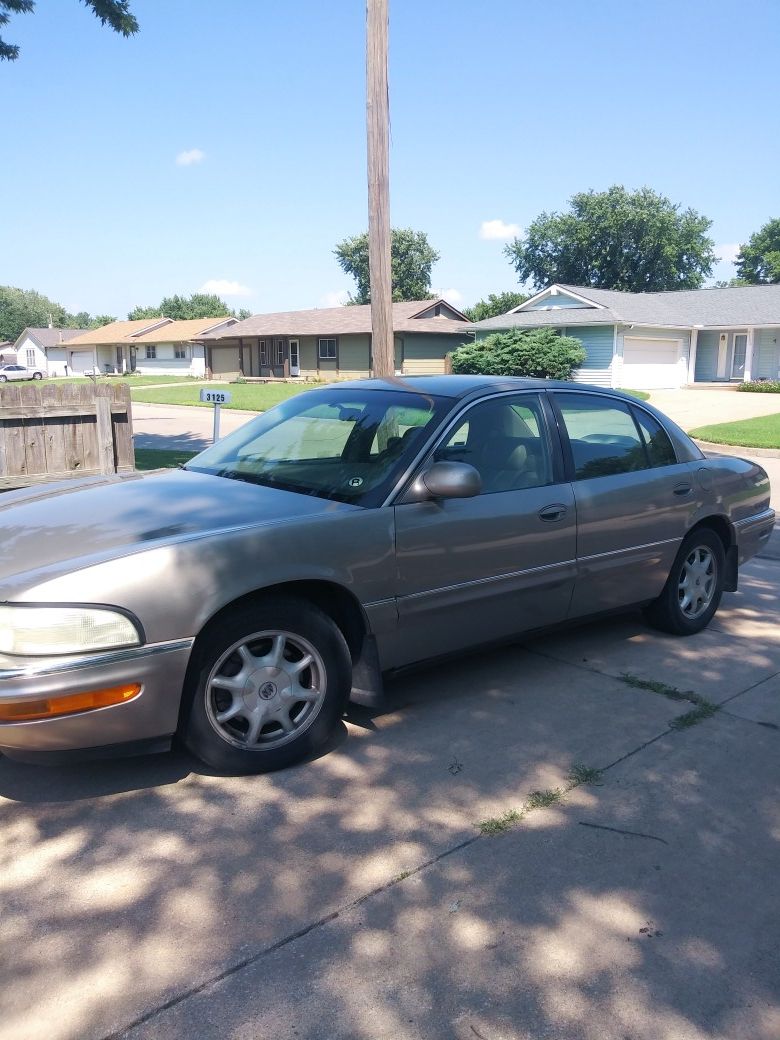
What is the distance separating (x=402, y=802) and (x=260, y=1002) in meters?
1.16

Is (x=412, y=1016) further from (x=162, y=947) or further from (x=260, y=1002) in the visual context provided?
(x=162, y=947)

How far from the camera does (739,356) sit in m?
41.8

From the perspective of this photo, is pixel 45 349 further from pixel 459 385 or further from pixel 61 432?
pixel 459 385

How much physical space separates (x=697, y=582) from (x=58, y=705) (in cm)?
400

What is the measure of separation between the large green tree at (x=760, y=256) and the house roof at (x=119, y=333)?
5025cm

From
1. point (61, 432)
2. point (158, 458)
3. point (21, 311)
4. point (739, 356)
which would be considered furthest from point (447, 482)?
point (21, 311)

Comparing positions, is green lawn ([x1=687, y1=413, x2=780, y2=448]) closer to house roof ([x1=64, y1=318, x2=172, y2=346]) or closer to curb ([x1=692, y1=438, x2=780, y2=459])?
curb ([x1=692, y1=438, x2=780, y2=459])

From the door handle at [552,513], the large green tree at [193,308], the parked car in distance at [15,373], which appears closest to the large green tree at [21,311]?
→ the large green tree at [193,308]

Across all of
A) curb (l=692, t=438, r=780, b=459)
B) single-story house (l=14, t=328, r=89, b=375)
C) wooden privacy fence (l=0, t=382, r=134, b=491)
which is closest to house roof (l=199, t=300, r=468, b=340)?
curb (l=692, t=438, r=780, b=459)

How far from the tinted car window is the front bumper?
5.64 ft

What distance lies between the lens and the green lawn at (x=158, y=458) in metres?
13.8

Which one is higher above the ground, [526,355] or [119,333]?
[119,333]

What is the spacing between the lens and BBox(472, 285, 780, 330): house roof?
3778 centimetres

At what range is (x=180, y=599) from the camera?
3.27 metres
